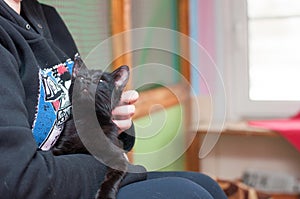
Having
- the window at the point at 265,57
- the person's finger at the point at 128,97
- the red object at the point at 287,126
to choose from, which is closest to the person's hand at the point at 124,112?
the person's finger at the point at 128,97

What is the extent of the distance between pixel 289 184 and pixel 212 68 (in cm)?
139

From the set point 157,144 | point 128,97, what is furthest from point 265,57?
point 128,97

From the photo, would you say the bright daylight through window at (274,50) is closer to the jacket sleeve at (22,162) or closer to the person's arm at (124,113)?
the person's arm at (124,113)

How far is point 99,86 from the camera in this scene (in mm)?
891

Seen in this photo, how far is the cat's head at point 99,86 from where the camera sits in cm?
87

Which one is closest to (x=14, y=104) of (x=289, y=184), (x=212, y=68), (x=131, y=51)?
(x=212, y=68)

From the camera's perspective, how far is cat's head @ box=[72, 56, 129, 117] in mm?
871

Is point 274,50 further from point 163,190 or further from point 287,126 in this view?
point 163,190

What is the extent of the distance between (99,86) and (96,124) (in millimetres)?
72

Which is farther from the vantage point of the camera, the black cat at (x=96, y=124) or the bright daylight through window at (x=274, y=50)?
the bright daylight through window at (x=274, y=50)

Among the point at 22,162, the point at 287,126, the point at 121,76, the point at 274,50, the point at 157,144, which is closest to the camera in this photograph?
the point at 22,162

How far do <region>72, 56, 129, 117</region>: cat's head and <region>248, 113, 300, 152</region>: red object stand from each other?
5.35ft

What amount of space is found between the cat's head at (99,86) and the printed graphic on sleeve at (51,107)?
3 cm

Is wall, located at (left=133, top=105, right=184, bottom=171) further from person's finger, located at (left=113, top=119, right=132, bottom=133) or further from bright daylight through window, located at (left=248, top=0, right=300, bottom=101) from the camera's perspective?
bright daylight through window, located at (left=248, top=0, right=300, bottom=101)
